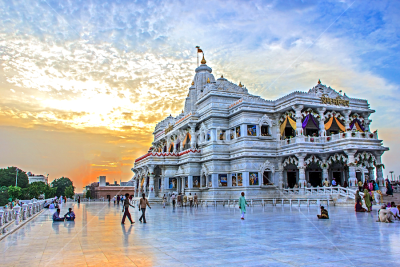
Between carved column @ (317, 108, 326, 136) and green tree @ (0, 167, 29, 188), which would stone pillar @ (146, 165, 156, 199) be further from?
green tree @ (0, 167, 29, 188)

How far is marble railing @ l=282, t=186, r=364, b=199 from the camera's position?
3019 cm

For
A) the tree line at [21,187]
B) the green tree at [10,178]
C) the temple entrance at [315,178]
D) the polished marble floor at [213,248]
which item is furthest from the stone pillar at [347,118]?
the green tree at [10,178]

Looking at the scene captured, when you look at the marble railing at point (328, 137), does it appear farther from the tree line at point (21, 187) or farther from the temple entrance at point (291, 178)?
the tree line at point (21, 187)

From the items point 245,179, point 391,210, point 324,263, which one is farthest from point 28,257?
point 245,179

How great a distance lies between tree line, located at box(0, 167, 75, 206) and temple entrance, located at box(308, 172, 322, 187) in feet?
147

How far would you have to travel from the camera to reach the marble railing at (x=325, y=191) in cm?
3019

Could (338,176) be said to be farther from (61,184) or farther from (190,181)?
(61,184)

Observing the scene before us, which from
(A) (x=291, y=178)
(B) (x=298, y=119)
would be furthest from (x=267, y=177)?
(B) (x=298, y=119)

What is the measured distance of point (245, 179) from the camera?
3906cm

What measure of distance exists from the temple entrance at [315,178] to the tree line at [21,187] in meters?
44.7

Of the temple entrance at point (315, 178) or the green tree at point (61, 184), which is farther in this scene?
the green tree at point (61, 184)

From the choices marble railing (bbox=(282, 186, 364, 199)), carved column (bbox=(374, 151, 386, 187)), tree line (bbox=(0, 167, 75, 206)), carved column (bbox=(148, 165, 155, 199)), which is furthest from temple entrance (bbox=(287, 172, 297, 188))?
tree line (bbox=(0, 167, 75, 206))

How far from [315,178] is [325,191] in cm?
828

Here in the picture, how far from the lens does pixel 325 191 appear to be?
108ft
